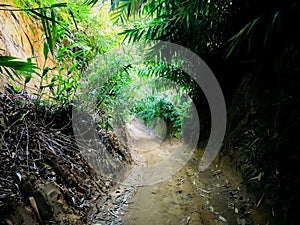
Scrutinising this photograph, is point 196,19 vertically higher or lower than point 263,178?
higher

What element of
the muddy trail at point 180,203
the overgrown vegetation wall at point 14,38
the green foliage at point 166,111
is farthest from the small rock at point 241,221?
the green foliage at point 166,111

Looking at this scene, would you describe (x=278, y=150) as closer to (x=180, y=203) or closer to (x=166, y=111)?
(x=180, y=203)

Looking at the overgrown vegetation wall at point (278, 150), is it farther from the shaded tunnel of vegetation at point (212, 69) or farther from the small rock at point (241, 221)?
the small rock at point (241, 221)

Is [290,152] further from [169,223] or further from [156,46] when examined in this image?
[156,46]

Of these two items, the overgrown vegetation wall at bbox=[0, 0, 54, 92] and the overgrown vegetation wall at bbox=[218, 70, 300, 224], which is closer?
the overgrown vegetation wall at bbox=[218, 70, 300, 224]

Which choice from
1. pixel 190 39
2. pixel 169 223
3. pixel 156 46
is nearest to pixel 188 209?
pixel 169 223

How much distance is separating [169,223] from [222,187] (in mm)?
840

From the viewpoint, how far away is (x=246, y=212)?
5.18 feet

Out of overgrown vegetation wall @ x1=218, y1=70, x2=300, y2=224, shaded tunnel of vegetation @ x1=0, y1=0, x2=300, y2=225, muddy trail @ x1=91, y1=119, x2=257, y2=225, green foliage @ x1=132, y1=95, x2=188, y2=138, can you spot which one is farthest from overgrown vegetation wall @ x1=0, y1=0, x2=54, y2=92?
green foliage @ x1=132, y1=95, x2=188, y2=138

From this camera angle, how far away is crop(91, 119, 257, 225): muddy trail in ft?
5.17

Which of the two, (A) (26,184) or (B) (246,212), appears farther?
(B) (246,212)

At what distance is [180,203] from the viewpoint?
6.13ft

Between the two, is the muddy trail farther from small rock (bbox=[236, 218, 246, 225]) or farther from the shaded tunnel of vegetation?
the shaded tunnel of vegetation

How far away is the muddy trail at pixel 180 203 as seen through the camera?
1.58 meters
